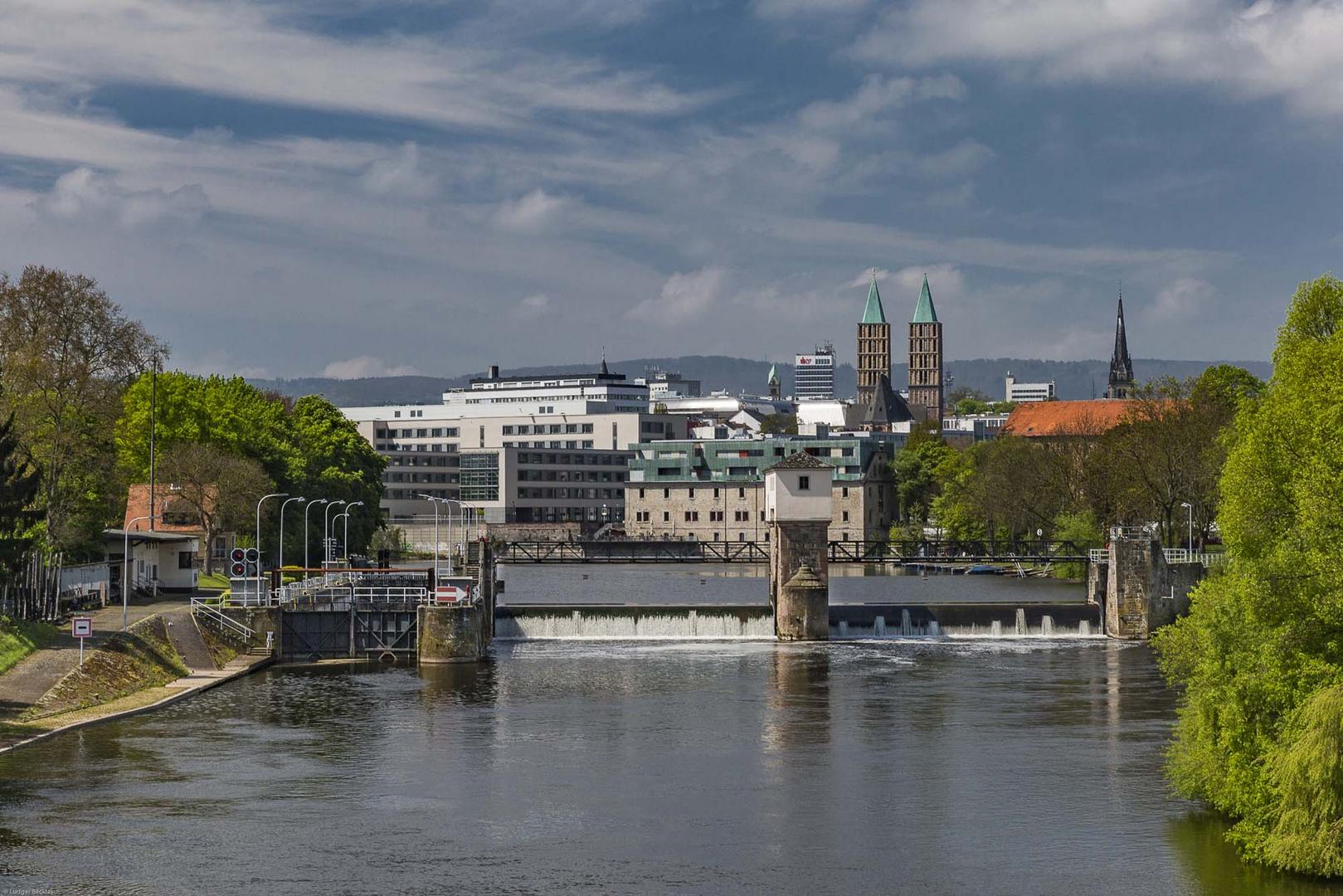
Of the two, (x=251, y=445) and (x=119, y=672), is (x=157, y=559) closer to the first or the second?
(x=251, y=445)

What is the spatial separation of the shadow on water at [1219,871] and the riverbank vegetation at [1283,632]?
337 millimetres

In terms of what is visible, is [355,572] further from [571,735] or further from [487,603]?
[571,735]

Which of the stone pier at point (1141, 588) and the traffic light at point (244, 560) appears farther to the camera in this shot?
the stone pier at point (1141, 588)

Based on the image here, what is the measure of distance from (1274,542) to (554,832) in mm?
19013

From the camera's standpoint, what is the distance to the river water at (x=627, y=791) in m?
39.9

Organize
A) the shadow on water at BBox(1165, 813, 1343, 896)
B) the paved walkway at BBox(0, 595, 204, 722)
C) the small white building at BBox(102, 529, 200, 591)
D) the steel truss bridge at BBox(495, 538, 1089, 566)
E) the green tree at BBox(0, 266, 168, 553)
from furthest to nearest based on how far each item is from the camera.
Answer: the steel truss bridge at BBox(495, 538, 1089, 566) → the small white building at BBox(102, 529, 200, 591) → the green tree at BBox(0, 266, 168, 553) → the paved walkway at BBox(0, 595, 204, 722) → the shadow on water at BBox(1165, 813, 1343, 896)

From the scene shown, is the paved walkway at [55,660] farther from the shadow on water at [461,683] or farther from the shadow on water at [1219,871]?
the shadow on water at [1219,871]

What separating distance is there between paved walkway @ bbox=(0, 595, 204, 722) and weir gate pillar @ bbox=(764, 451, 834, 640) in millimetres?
30344

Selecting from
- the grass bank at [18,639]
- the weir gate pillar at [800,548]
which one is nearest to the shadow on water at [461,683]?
the grass bank at [18,639]

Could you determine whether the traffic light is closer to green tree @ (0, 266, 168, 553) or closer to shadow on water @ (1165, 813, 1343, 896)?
green tree @ (0, 266, 168, 553)

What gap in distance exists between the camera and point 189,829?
145ft

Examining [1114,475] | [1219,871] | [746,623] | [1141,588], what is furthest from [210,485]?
[1219,871]

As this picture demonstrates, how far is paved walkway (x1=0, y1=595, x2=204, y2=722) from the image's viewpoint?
203ft

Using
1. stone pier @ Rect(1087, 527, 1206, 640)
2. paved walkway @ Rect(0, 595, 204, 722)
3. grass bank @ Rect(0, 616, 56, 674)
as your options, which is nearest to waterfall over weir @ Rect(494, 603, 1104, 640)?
stone pier @ Rect(1087, 527, 1206, 640)
